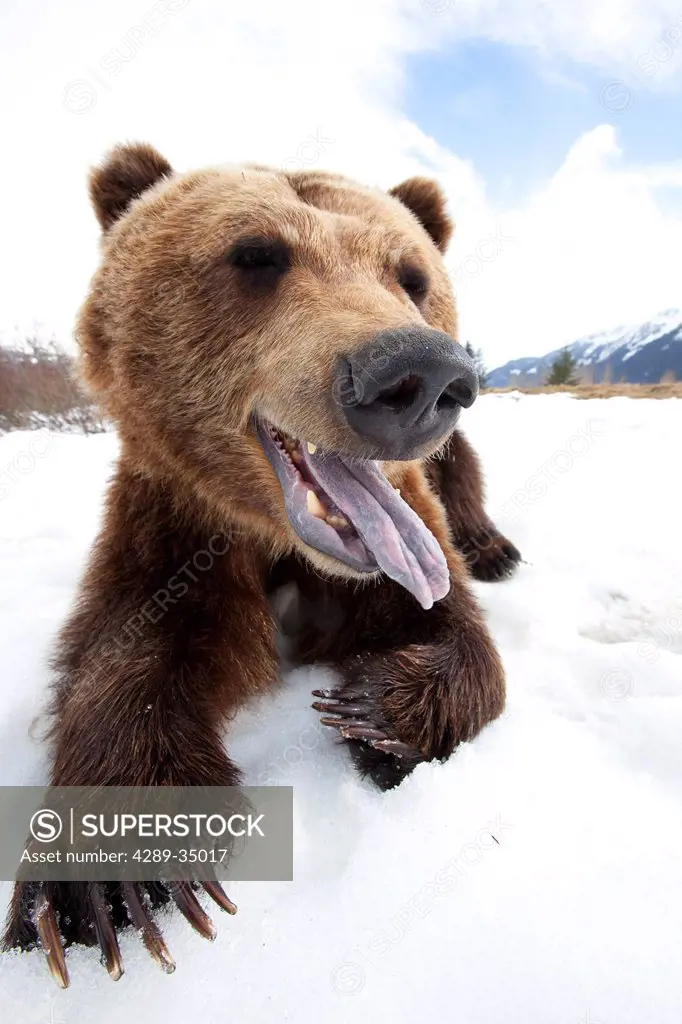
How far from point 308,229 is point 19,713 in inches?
70.4

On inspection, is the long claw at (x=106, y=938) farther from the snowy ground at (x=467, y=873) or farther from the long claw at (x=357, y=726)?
the long claw at (x=357, y=726)

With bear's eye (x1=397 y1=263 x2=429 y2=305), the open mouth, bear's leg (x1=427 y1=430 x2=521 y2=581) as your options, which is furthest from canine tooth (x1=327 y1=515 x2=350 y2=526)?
bear's leg (x1=427 y1=430 x2=521 y2=581)

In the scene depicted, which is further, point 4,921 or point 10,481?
point 10,481

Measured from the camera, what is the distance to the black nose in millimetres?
1303

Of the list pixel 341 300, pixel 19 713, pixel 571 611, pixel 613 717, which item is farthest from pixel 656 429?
pixel 19 713

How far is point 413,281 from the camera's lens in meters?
2.17

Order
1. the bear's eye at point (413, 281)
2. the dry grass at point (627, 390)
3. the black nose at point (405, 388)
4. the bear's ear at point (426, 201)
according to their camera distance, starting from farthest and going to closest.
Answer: the dry grass at point (627, 390), the bear's ear at point (426, 201), the bear's eye at point (413, 281), the black nose at point (405, 388)

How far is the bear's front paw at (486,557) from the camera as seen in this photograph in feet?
11.2

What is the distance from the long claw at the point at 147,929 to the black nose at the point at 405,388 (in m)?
1.12

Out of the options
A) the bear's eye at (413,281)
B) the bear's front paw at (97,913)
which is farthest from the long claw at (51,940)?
the bear's eye at (413,281)

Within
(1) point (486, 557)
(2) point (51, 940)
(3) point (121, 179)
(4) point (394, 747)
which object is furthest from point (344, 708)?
(3) point (121, 179)

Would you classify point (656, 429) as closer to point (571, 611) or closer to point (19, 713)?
point (571, 611)

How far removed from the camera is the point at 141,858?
4.62ft

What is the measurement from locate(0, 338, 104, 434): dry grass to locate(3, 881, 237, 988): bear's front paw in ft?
32.9
